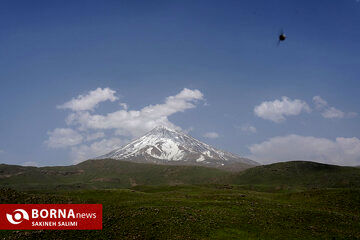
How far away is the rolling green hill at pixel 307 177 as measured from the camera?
140750 mm

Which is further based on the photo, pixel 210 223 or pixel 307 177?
A: pixel 307 177

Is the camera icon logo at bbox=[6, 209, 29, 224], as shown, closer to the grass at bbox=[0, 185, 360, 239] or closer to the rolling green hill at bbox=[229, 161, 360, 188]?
the grass at bbox=[0, 185, 360, 239]

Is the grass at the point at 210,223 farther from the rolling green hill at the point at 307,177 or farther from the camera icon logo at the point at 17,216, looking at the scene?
the rolling green hill at the point at 307,177

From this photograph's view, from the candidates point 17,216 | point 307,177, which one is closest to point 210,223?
point 17,216

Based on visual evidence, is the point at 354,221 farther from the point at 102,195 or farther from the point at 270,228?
the point at 102,195

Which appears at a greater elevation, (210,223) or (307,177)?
(210,223)

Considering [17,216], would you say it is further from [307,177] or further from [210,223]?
[307,177]

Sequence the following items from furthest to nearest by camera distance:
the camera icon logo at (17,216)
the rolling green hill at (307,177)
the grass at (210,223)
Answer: the rolling green hill at (307,177)
the camera icon logo at (17,216)
the grass at (210,223)

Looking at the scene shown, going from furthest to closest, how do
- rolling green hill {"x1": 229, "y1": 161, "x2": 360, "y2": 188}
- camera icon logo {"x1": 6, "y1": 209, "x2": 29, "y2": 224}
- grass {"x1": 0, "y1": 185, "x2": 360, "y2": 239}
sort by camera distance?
rolling green hill {"x1": 229, "y1": 161, "x2": 360, "y2": 188}, camera icon logo {"x1": 6, "y1": 209, "x2": 29, "y2": 224}, grass {"x1": 0, "y1": 185, "x2": 360, "y2": 239}

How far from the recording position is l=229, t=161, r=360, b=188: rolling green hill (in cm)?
14075

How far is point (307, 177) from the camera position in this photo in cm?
16875

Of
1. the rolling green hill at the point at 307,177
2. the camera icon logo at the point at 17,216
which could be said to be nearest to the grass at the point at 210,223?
the camera icon logo at the point at 17,216

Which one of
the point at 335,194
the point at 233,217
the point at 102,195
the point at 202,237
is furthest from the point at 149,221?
the point at 335,194

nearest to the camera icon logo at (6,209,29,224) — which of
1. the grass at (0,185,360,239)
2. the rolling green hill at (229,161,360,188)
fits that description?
the grass at (0,185,360,239)
